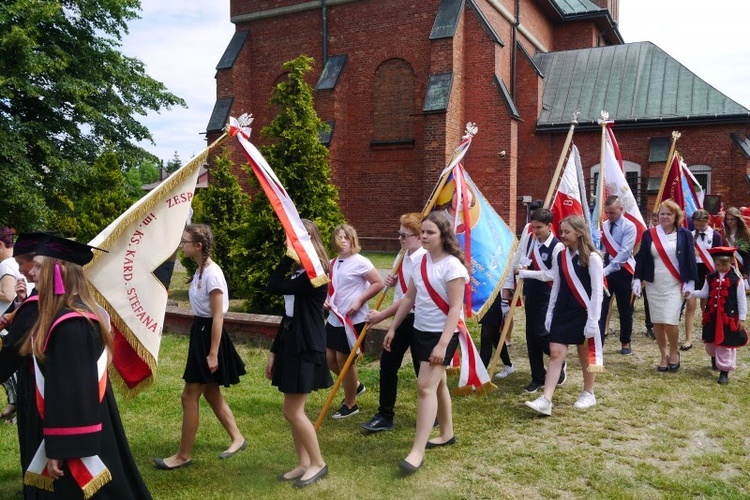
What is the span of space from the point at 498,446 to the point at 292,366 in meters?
1.86

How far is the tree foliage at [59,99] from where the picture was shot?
17.0 metres

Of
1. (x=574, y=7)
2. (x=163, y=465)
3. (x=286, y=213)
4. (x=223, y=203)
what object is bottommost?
(x=163, y=465)

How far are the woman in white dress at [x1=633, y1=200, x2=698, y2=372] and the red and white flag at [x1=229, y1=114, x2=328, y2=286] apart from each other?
4830mm

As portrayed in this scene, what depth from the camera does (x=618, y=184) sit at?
8859 mm

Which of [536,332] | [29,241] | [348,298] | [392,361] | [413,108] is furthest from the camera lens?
[413,108]

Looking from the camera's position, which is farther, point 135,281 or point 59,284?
point 135,281

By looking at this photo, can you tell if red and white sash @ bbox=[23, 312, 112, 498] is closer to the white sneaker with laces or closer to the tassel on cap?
the tassel on cap

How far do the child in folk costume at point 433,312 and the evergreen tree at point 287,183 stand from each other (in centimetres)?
572

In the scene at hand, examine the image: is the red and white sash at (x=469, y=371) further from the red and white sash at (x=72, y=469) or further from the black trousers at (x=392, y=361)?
the red and white sash at (x=72, y=469)

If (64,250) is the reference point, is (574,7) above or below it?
above

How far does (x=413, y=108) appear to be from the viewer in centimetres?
2102

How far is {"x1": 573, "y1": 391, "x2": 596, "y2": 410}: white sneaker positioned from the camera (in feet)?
19.7

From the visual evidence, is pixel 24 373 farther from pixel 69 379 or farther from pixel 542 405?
pixel 542 405

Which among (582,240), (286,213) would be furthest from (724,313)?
(286,213)
